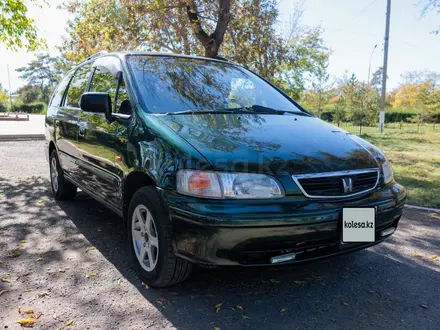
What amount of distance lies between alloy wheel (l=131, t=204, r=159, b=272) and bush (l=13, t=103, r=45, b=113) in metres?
62.0

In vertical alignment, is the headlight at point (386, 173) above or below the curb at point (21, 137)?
above

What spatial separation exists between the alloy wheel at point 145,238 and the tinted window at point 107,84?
955 millimetres

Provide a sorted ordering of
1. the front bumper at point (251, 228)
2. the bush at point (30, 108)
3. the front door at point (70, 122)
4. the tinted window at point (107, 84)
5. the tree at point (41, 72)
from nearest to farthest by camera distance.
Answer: the front bumper at point (251, 228) < the tinted window at point (107, 84) < the front door at point (70, 122) < the bush at point (30, 108) < the tree at point (41, 72)

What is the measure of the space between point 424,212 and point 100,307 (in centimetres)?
419

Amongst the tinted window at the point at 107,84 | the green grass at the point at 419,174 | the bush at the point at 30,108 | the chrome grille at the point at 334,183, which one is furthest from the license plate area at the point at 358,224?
the bush at the point at 30,108

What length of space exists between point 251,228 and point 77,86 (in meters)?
3.08

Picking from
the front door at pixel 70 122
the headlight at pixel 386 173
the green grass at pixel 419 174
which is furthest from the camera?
the green grass at pixel 419 174

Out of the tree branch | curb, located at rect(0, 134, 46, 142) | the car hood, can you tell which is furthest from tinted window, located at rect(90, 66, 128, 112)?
curb, located at rect(0, 134, 46, 142)

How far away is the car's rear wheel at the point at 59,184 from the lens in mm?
4680

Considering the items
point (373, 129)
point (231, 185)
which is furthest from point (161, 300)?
point (373, 129)

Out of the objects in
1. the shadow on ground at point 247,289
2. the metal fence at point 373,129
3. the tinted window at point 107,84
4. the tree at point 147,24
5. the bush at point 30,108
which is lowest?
the shadow on ground at point 247,289

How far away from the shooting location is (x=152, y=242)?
2562 millimetres

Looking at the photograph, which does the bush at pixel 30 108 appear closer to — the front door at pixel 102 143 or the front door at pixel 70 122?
the front door at pixel 70 122

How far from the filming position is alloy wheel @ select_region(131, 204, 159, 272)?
254cm
